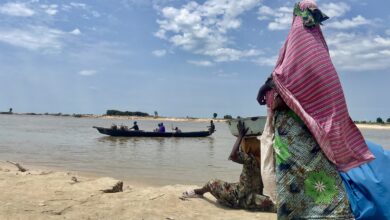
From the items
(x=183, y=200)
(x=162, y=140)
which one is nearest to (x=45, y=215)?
(x=183, y=200)

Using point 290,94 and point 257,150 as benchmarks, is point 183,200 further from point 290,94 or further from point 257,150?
point 290,94

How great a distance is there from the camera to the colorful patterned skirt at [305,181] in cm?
296

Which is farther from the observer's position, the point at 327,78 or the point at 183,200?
the point at 183,200

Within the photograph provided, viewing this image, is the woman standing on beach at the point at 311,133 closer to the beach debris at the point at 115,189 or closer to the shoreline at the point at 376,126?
the beach debris at the point at 115,189

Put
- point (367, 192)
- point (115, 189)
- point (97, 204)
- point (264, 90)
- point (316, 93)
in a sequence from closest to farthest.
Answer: point (316, 93), point (367, 192), point (264, 90), point (97, 204), point (115, 189)

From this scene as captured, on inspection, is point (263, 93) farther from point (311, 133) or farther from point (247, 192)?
point (247, 192)

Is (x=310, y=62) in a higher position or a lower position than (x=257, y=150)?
higher

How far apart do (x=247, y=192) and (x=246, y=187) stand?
0.20 feet

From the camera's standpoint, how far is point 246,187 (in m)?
4.64

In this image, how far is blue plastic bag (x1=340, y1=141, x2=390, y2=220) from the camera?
3.03m

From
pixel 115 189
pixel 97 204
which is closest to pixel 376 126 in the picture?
pixel 115 189

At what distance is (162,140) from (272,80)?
883 inches

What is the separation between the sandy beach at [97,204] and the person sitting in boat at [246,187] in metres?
0.10

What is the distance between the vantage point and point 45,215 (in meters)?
4.04
